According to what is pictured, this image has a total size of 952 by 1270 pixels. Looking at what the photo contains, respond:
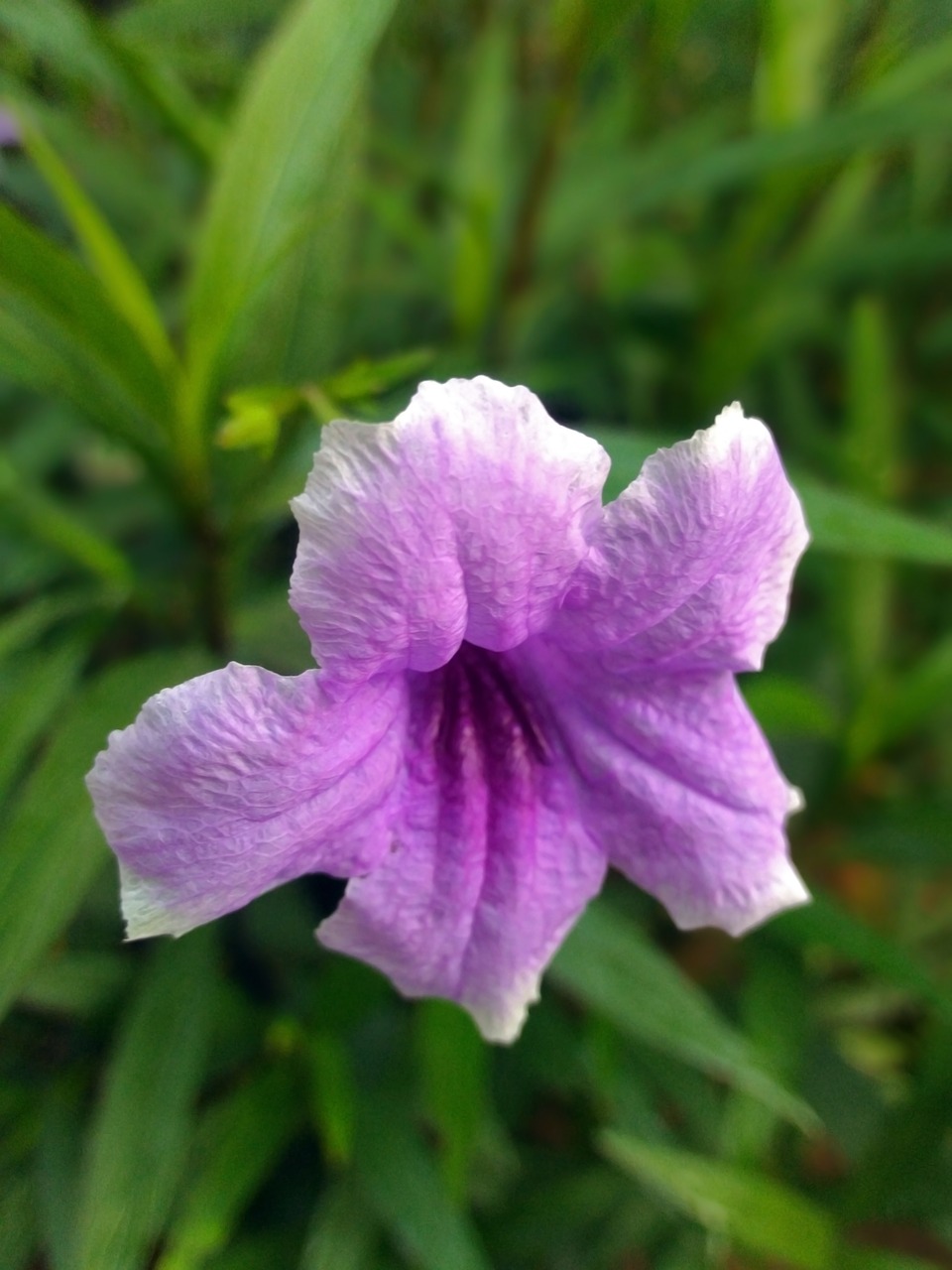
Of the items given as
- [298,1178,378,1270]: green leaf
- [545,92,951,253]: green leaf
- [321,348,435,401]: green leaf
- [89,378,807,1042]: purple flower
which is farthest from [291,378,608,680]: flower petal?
[545,92,951,253]: green leaf

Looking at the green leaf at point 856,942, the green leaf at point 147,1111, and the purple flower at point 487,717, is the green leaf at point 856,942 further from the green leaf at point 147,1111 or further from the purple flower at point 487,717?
the green leaf at point 147,1111

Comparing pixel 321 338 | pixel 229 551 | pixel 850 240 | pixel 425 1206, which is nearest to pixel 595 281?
pixel 850 240

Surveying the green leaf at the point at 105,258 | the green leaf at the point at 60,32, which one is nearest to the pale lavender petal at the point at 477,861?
the green leaf at the point at 105,258

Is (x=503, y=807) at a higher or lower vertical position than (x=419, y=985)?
higher

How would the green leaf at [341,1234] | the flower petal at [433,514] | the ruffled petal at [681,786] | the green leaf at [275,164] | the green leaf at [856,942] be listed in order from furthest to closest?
the green leaf at [856,942]
the green leaf at [341,1234]
the green leaf at [275,164]
the ruffled petal at [681,786]
the flower petal at [433,514]

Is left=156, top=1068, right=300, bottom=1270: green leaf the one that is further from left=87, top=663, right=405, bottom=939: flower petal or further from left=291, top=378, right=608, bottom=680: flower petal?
left=291, top=378, right=608, bottom=680: flower petal

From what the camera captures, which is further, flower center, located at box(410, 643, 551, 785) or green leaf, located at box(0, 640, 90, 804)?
green leaf, located at box(0, 640, 90, 804)

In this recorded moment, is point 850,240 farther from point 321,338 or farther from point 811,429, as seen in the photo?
point 321,338
